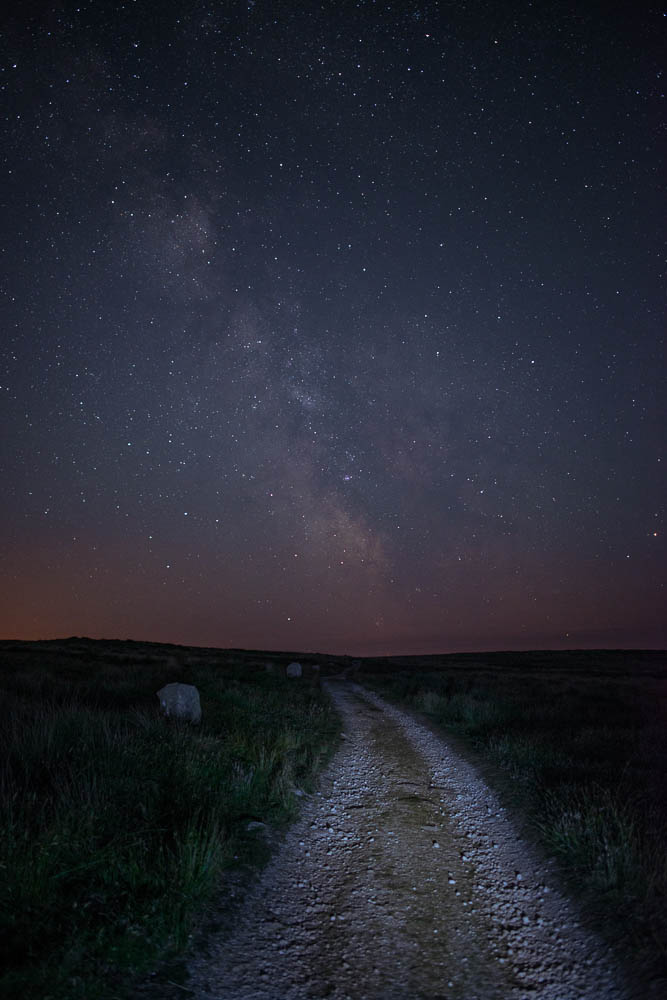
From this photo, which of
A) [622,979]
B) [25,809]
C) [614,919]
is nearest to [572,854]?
[614,919]

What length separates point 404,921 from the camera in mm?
4445

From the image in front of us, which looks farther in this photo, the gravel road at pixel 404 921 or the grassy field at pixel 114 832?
the gravel road at pixel 404 921

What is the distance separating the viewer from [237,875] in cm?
498

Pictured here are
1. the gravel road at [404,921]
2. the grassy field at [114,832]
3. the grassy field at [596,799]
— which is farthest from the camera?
the grassy field at [596,799]

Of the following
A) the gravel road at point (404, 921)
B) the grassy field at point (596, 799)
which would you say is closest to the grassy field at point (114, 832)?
the gravel road at point (404, 921)

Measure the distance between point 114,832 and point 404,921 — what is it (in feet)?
10.5

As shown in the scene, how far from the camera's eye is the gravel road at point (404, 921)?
3.62 metres

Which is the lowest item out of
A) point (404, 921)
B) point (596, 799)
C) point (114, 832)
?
point (404, 921)

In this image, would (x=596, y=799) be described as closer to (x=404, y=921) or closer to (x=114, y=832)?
(x=404, y=921)

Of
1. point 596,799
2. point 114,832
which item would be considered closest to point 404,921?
point 114,832

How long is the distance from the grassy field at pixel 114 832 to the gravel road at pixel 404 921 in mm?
516

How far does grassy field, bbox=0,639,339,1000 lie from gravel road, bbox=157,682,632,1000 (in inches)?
20.3

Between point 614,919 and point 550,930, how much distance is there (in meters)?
0.64

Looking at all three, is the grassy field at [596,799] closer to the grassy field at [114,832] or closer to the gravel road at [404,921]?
the gravel road at [404,921]
